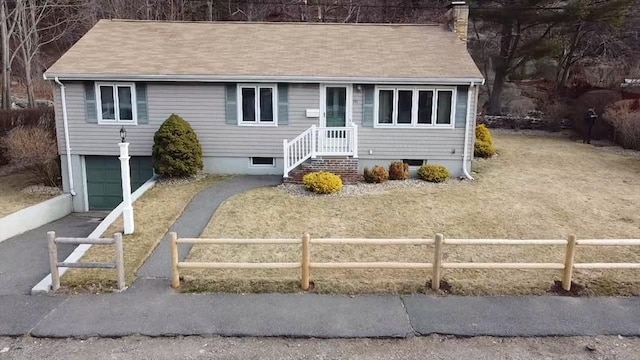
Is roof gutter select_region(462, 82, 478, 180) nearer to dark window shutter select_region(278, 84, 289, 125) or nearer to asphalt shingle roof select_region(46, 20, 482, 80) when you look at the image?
asphalt shingle roof select_region(46, 20, 482, 80)

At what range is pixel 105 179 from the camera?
15711 mm

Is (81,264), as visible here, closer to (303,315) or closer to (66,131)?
(303,315)

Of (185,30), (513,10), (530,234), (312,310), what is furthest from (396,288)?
(513,10)

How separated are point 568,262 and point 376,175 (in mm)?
7546

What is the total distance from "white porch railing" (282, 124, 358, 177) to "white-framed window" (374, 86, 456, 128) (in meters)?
1.22

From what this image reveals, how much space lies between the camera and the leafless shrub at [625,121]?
807 inches

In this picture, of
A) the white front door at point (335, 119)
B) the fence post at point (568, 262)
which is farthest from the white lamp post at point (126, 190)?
the fence post at point (568, 262)

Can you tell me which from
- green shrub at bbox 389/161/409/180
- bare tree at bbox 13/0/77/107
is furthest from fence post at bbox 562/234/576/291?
bare tree at bbox 13/0/77/107

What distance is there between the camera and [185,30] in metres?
18.2

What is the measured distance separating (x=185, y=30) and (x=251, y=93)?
500 centimetres

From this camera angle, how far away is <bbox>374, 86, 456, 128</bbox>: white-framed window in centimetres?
1509

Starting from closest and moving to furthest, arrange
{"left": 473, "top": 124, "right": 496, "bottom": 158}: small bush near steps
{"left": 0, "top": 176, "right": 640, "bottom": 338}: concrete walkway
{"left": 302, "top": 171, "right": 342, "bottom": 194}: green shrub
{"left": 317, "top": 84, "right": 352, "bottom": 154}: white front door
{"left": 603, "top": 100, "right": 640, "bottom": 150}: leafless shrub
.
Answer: {"left": 0, "top": 176, "right": 640, "bottom": 338}: concrete walkway → {"left": 302, "top": 171, "right": 342, "bottom": 194}: green shrub → {"left": 317, "top": 84, "right": 352, "bottom": 154}: white front door → {"left": 473, "top": 124, "right": 496, "bottom": 158}: small bush near steps → {"left": 603, "top": 100, "right": 640, "bottom": 150}: leafless shrub

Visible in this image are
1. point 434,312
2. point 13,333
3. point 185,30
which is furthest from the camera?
point 185,30

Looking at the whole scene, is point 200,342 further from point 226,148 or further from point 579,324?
point 226,148
